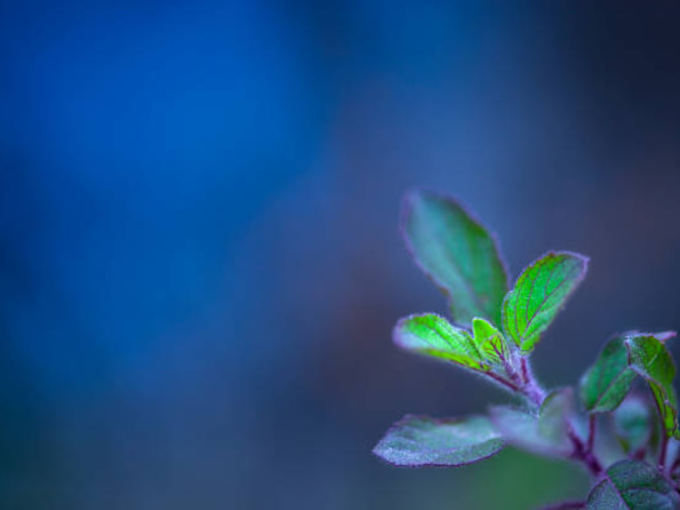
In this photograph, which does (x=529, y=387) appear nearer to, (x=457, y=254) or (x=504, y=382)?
(x=504, y=382)

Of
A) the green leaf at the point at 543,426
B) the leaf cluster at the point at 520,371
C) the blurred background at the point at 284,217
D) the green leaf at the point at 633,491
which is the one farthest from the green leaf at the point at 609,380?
the blurred background at the point at 284,217

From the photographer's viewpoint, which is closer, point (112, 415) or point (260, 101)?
point (112, 415)

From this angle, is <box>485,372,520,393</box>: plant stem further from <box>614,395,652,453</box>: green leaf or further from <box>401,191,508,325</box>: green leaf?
<box>614,395,652,453</box>: green leaf

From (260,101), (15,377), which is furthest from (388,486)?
(260,101)

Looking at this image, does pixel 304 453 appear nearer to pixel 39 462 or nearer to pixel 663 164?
pixel 39 462

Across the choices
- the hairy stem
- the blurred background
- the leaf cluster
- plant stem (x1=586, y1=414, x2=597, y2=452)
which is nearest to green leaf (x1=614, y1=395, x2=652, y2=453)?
the leaf cluster

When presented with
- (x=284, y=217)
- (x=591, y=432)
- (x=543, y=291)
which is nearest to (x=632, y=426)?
(x=591, y=432)
